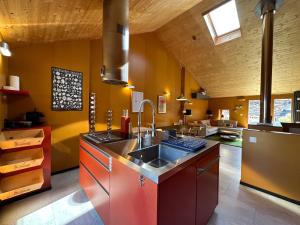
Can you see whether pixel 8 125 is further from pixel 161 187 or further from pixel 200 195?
pixel 200 195

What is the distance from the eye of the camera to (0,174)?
2.03m

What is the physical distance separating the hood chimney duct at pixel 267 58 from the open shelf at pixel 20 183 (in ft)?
13.5

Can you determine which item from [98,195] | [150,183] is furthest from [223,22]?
[98,195]

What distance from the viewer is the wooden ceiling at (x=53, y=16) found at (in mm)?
1628

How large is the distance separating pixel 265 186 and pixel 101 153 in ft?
9.04

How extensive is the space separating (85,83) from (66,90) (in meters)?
0.46

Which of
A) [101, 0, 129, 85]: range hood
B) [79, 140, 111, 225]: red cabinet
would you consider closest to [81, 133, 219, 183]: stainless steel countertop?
[79, 140, 111, 225]: red cabinet

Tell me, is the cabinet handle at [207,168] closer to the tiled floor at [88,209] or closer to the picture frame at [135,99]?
the tiled floor at [88,209]

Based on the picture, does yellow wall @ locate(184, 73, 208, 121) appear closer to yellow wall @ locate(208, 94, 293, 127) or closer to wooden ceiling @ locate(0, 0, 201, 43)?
yellow wall @ locate(208, 94, 293, 127)

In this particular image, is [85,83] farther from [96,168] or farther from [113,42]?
[96,168]

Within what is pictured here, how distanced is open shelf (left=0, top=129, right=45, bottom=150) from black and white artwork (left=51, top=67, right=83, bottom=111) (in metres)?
0.82

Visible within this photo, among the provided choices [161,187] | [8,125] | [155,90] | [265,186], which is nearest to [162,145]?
[161,187]

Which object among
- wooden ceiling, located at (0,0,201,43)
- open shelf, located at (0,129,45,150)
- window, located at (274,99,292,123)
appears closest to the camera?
wooden ceiling, located at (0,0,201,43)

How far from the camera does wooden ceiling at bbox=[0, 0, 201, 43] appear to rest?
64.1 inches
